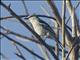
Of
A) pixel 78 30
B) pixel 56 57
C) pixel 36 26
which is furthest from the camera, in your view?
pixel 36 26

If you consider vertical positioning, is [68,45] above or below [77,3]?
below

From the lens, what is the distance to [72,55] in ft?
4.58

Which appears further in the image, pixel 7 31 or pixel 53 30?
pixel 53 30

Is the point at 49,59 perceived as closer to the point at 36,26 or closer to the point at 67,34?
the point at 67,34

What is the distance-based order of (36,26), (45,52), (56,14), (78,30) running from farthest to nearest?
(36,26) < (45,52) < (78,30) < (56,14)

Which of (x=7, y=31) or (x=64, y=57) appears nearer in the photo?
(x=64, y=57)

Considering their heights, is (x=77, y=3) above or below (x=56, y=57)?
above

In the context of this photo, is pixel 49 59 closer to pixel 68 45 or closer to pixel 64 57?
pixel 68 45

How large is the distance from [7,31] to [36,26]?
184 centimetres

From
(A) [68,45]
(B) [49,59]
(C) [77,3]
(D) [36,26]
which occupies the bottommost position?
(D) [36,26]

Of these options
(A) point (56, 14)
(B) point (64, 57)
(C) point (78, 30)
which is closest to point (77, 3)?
(C) point (78, 30)

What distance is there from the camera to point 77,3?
166cm

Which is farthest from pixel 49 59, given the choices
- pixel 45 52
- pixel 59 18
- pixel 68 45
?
pixel 59 18

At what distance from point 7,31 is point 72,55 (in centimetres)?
35
